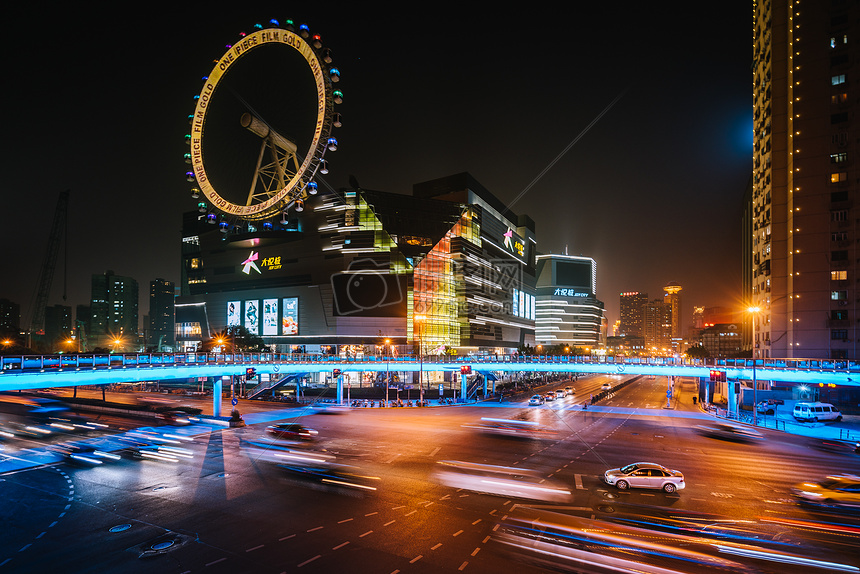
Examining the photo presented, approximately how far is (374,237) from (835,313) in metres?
87.7

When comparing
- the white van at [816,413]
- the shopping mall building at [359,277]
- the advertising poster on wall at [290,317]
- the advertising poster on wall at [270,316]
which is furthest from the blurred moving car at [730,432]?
the advertising poster on wall at [270,316]

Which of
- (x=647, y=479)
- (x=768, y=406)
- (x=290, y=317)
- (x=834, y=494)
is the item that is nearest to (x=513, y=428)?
(x=647, y=479)

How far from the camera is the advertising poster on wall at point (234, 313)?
5108 inches

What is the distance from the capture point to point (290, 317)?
120 metres

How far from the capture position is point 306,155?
202 feet

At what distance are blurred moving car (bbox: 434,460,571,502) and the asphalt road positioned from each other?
744mm

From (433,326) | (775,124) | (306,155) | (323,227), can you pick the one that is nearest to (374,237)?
(323,227)

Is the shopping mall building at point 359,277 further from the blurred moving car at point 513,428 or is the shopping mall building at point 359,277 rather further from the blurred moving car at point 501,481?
the blurred moving car at point 501,481

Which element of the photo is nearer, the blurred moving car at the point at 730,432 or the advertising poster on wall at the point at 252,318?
the blurred moving car at the point at 730,432

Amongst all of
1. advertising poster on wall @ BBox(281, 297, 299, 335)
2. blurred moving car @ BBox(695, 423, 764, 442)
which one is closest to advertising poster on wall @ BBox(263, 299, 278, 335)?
advertising poster on wall @ BBox(281, 297, 299, 335)

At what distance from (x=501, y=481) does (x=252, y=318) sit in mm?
114798

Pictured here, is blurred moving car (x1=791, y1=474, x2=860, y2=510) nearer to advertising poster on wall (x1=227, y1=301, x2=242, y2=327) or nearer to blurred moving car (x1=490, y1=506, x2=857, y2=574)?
blurred moving car (x1=490, y1=506, x2=857, y2=574)

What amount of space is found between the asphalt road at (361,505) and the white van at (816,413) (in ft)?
60.5

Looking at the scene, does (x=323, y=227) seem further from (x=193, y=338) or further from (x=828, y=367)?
(x=828, y=367)
